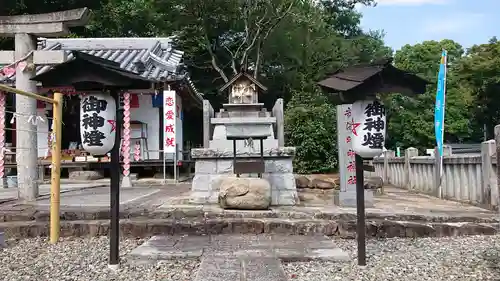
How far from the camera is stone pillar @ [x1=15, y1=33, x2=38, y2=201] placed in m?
8.13

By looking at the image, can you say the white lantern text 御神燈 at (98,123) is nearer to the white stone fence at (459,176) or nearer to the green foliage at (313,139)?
the white stone fence at (459,176)

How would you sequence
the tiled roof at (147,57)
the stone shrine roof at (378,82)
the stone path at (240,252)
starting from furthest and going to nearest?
the tiled roof at (147,57) → the stone shrine roof at (378,82) → the stone path at (240,252)

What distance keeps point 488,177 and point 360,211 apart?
4.29 m

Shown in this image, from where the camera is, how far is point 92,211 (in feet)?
22.8

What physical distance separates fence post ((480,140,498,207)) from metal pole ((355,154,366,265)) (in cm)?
393

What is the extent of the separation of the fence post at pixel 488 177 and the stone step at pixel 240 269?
5.01 m

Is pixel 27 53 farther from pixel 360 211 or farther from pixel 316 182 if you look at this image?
pixel 360 211

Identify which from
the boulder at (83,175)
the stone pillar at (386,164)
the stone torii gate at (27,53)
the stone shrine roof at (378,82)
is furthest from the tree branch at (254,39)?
the stone shrine roof at (378,82)

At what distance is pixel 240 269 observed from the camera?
4.41 m

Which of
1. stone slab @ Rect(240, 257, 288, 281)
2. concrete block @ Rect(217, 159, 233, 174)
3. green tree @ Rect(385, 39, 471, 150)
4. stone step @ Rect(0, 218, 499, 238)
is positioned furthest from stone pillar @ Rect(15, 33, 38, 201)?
green tree @ Rect(385, 39, 471, 150)

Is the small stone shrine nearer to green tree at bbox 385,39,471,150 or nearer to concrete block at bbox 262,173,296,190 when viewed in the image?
concrete block at bbox 262,173,296,190

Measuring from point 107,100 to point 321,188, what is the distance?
632 centimetres

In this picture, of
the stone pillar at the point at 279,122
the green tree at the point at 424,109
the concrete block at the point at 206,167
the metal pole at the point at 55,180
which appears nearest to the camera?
the metal pole at the point at 55,180

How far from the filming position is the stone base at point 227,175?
7.87 metres
